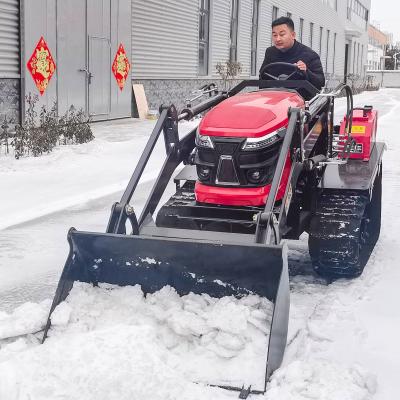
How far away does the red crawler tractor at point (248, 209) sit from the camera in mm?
3572

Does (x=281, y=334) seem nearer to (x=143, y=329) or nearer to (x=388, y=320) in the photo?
(x=143, y=329)

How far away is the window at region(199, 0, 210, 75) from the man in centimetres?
1707

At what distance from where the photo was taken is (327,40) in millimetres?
43000

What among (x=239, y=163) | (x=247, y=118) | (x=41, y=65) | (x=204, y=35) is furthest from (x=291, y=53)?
(x=204, y=35)

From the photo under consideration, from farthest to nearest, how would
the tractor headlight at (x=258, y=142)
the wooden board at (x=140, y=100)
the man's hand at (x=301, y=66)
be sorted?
the wooden board at (x=140, y=100), the man's hand at (x=301, y=66), the tractor headlight at (x=258, y=142)

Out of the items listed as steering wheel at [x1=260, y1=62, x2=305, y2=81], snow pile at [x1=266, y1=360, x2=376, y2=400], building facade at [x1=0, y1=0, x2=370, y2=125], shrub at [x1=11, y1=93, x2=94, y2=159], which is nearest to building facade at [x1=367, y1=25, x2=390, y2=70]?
building facade at [x1=0, y1=0, x2=370, y2=125]

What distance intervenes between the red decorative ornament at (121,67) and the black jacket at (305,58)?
1138 cm

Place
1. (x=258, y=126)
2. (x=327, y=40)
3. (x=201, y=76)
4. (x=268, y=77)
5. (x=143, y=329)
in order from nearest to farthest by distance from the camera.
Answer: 1. (x=143, y=329)
2. (x=258, y=126)
3. (x=268, y=77)
4. (x=201, y=76)
5. (x=327, y=40)

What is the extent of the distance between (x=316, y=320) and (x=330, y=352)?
42 centimetres

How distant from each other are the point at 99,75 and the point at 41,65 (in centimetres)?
274

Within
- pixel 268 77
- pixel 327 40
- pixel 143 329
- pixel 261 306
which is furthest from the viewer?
pixel 327 40

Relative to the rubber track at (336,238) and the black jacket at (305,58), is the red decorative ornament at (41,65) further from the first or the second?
the rubber track at (336,238)

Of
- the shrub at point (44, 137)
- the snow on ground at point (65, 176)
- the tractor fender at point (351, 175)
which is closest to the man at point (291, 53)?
the tractor fender at point (351, 175)

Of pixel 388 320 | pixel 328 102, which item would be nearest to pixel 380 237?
pixel 328 102
